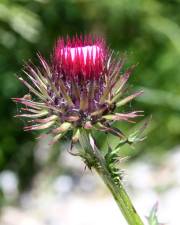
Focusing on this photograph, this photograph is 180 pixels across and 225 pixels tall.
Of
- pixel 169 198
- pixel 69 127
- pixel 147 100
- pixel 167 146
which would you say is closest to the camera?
pixel 69 127

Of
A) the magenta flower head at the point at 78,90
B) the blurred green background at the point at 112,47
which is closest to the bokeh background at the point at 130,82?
the blurred green background at the point at 112,47

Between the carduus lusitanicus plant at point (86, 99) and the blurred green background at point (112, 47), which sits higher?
the blurred green background at point (112, 47)

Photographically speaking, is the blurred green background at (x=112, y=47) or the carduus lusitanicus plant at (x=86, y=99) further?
the blurred green background at (x=112, y=47)

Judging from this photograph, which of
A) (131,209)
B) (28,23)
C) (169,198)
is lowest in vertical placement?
(131,209)

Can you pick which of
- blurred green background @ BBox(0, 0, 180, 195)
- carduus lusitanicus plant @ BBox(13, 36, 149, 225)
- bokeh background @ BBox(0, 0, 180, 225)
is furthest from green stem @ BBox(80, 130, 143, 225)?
blurred green background @ BBox(0, 0, 180, 195)

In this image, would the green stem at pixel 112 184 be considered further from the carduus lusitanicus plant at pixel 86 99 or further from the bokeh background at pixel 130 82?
the bokeh background at pixel 130 82

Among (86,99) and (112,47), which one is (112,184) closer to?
(86,99)

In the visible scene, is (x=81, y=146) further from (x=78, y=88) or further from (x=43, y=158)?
(x=43, y=158)

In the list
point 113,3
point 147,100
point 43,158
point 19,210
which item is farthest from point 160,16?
point 19,210
